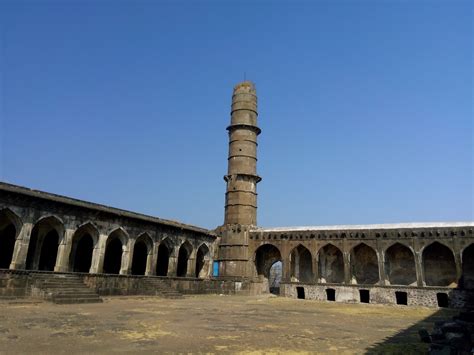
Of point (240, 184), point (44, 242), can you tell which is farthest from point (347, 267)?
point (44, 242)

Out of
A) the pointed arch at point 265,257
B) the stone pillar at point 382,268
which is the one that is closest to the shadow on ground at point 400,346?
the stone pillar at point 382,268

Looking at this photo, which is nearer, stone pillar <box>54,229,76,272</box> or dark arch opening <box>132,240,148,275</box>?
stone pillar <box>54,229,76,272</box>

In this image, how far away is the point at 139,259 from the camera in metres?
31.7

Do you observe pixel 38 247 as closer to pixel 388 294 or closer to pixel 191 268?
pixel 191 268

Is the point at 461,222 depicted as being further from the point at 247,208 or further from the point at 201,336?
the point at 201,336

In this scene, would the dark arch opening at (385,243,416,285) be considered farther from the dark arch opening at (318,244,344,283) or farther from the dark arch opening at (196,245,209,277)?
Answer: the dark arch opening at (196,245,209,277)

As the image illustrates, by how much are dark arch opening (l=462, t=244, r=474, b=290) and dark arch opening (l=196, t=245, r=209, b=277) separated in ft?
68.6

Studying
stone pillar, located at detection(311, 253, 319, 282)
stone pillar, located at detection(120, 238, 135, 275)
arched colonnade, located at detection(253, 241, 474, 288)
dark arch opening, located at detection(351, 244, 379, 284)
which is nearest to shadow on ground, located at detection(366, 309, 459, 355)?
stone pillar, located at detection(120, 238, 135, 275)

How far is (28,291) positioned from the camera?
1664cm

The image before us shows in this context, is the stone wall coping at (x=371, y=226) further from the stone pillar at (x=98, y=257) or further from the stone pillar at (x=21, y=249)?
the stone pillar at (x=21, y=249)

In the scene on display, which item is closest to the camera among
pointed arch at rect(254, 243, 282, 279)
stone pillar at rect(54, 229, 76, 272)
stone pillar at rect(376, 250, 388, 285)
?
stone pillar at rect(54, 229, 76, 272)

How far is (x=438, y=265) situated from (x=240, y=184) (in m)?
17.7

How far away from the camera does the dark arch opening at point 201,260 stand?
3402cm

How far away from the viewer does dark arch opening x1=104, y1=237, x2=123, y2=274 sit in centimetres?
2875
